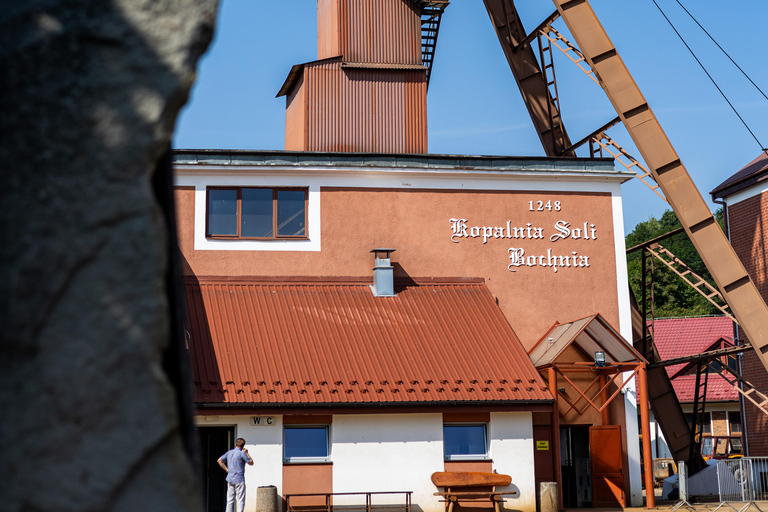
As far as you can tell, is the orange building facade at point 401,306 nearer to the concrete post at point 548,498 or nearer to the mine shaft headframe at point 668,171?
the concrete post at point 548,498

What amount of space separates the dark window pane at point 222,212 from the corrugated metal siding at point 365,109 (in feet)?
13.1

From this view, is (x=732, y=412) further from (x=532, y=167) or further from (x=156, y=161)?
(x=156, y=161)

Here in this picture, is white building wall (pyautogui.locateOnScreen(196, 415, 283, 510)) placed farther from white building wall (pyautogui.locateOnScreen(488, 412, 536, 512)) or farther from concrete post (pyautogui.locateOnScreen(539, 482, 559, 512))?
concrete post (pyautogui.locateOnScreen(539, 482, 559, 512))

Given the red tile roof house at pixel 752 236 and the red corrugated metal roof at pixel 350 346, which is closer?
Result: the red corrugated metal roof at pixel 350 346

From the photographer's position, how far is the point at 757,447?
86.2ft

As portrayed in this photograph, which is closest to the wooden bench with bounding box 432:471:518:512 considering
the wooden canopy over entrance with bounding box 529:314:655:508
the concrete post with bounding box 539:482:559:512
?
the concrete post with bounding box 539:482:559:512

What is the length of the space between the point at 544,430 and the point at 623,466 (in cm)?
240

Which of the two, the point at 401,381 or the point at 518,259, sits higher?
the point at 518,259

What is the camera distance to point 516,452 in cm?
1855

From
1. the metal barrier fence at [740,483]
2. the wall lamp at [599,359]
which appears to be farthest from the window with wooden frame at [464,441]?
the metal barrier fence at [740,483]

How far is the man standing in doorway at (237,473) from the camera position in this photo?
52.4 feet

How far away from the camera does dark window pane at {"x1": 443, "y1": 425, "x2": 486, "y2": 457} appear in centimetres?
1859

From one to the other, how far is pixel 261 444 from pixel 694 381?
104 feet

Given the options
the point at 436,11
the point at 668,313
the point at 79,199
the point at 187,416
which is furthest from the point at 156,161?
the point at 668,313
